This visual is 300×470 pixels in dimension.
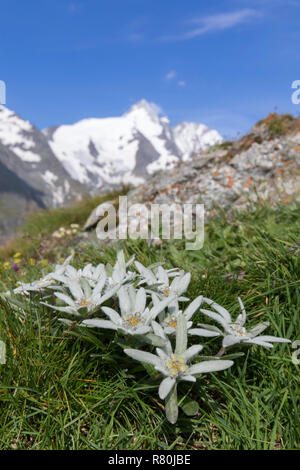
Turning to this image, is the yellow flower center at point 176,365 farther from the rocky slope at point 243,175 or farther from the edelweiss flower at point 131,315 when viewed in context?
the rocky slope at point 243,175

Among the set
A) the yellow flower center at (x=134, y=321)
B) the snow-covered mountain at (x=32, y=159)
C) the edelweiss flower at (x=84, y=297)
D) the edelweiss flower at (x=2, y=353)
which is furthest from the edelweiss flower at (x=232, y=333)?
the snow-covered mountain at (x=32, y=159)

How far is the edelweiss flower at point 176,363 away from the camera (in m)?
1.50

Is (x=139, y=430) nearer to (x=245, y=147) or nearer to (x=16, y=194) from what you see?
(x=245, y=147)

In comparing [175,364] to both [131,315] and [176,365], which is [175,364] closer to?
[176,365]

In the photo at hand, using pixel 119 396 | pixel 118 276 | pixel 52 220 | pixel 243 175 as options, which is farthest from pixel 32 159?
pixel 119 396

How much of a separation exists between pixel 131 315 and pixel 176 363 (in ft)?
1.15

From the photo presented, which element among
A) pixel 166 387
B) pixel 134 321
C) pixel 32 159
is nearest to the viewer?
pixel 166 387

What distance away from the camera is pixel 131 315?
178cm

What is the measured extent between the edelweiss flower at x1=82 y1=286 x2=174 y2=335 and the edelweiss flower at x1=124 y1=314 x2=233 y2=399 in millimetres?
113

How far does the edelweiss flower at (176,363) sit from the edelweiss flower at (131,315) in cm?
11

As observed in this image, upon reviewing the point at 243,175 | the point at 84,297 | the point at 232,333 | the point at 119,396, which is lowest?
the point at 119,396

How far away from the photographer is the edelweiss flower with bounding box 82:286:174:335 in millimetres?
1647

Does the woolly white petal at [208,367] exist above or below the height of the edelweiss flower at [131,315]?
below
